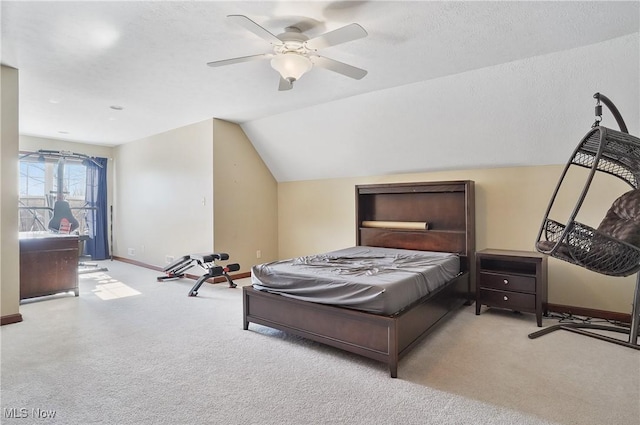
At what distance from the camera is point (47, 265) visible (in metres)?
4.20

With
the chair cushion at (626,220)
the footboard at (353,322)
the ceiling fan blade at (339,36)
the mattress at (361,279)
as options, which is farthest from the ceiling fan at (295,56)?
the chair cushion at (626,220)

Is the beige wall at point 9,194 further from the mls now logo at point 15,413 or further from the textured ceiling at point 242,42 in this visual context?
the mls now logo at point 15,413

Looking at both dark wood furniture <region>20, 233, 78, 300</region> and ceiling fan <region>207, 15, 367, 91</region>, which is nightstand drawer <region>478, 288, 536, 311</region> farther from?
dark wood furniture <region>20, 233, 78, 300</region>

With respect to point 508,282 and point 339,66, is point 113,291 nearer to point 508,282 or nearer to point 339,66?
point 339,66

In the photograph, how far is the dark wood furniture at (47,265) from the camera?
4.03 meters

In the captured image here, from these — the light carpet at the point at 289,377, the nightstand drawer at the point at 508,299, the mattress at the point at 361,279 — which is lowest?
the light carpet at the point at 289,377

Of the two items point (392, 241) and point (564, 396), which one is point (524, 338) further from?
point (392, 241)

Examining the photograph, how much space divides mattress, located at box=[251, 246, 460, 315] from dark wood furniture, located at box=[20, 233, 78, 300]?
9.68 ft

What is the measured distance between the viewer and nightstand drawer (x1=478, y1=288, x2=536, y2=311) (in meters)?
3.26

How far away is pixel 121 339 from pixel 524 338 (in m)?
3.47

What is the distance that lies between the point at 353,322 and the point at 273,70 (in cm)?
248

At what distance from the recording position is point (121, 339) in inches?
114

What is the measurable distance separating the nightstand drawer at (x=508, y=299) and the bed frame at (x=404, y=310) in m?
0.27

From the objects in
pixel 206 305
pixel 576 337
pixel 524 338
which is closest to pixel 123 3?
pixel 206 305
